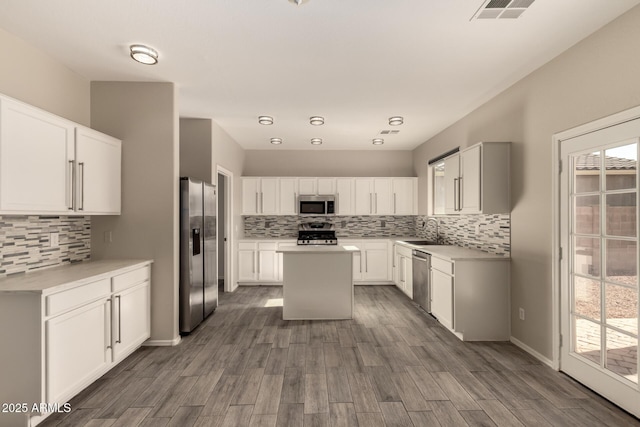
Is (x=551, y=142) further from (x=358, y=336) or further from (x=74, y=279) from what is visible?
(x=74, y=279)

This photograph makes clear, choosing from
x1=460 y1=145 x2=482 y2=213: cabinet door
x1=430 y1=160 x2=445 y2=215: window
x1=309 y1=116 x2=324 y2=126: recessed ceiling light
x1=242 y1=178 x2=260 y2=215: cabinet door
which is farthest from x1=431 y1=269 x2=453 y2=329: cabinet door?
x1=242 y1=178 x2=260 y2=215: cabinet door

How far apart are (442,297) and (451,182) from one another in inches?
60.4

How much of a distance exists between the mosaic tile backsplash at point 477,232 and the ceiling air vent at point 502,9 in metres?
2.12

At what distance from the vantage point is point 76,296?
7.94 ft

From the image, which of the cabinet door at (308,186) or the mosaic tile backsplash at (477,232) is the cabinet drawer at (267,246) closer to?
the cabinet door at (308,186)

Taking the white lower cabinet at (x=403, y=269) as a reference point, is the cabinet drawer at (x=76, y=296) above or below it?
above

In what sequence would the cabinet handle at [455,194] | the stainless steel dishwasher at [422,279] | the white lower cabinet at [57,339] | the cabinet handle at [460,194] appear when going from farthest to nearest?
the stainless steel dishwasher at [422,279], the cabinet handle at [455,194], the cabinet handle at [460,194], the white lower cabinet at [57,339]

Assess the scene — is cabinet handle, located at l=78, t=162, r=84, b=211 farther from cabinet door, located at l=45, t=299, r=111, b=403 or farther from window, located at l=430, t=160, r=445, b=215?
window, located at l=430, t=160, r=445, b=215

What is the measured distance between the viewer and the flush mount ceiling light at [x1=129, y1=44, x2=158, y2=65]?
109 inches

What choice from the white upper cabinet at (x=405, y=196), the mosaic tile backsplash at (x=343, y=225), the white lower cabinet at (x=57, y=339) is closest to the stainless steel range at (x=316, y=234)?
the mosaic tile backsplash at (x=343, y=225)

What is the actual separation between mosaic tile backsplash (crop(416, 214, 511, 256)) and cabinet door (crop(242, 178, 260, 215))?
3.36 metres

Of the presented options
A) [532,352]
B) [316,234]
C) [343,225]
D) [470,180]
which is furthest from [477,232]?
[316,234]

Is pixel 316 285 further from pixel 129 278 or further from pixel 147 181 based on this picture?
pixel 147 181

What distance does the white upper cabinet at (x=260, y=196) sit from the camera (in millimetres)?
6656
